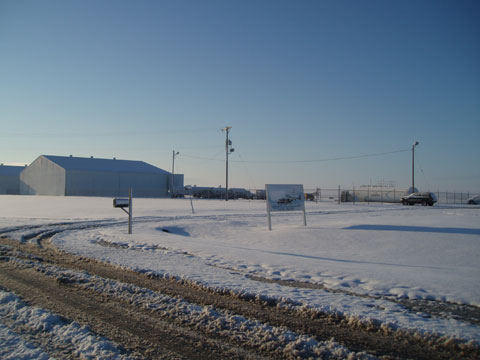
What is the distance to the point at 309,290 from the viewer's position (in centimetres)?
555

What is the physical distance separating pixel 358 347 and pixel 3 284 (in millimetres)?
5652

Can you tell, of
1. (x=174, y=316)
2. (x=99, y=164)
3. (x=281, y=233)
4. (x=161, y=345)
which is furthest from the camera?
(x=99, y=164)

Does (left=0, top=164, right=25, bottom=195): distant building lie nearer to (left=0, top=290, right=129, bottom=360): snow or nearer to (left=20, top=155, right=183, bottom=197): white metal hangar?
(left=20, top=155, right=183, bottom=197): white metal hangar

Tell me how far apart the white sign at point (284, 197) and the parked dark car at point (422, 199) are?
32.2m

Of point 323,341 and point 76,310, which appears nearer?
point 323,341

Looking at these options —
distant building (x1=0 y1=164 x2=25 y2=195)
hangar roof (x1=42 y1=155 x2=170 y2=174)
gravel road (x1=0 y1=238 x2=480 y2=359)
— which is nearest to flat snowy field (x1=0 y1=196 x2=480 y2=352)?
gravel road (x1=0 y1=238 x2=480 y2=359)

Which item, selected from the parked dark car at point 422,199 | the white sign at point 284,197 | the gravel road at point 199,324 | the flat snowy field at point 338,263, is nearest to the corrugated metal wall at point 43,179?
the flat snowy field at point 338,263

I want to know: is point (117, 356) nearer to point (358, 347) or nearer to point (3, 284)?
point (358, 347)

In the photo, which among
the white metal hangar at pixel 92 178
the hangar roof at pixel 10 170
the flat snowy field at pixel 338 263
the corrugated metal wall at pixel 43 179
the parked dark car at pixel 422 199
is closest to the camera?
the flat snowy field at pixel 338 263

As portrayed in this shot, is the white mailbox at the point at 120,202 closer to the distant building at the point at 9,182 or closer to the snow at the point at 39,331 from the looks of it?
the snow at the point at 39,331

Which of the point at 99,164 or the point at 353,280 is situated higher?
the point at 99,164

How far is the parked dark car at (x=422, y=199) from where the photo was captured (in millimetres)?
41125

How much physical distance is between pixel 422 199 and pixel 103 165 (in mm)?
53171

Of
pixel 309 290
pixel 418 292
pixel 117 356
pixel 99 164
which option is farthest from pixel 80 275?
pixel 99 164
